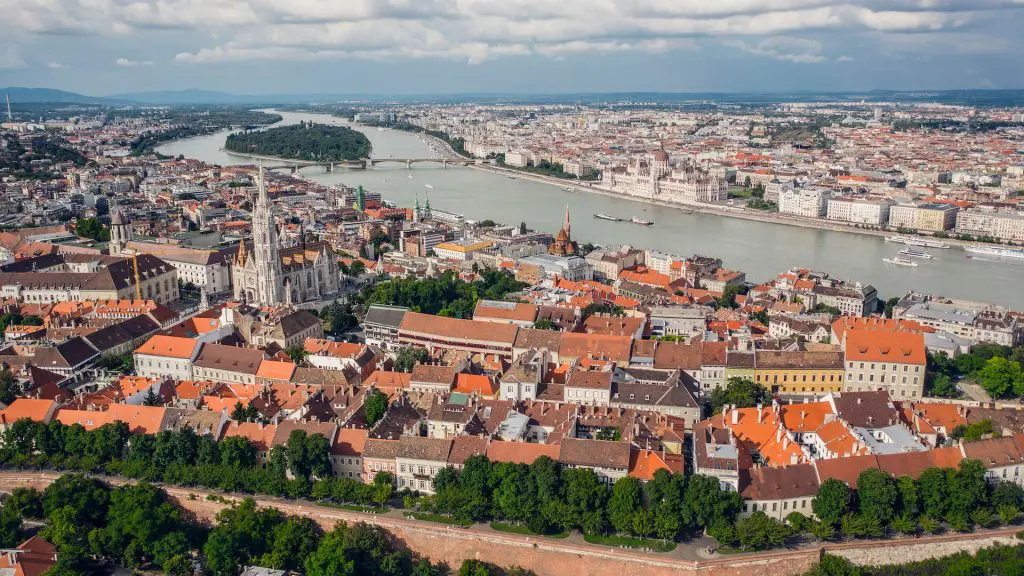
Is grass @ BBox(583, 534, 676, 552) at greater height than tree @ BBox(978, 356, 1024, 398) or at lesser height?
lesser

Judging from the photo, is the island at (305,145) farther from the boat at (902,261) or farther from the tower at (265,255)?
the tower at (265,255)

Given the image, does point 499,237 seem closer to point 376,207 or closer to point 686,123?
point 376,207

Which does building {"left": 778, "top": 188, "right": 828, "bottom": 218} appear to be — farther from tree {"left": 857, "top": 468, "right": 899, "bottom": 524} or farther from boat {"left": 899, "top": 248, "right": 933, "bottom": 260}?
tree {"left": 857, "top": 468, "right": 899, "bottom": 524}

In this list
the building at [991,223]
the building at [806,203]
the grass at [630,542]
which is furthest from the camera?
the building at [806,203]

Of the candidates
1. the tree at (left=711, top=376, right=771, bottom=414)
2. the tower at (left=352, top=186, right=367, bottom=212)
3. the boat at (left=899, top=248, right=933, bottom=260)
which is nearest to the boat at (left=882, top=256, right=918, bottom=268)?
the boat at (left=899, top=248, right=933, bottom=260)

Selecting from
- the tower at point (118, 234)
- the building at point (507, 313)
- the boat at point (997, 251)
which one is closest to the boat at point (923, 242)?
the boat at point (997, 251)

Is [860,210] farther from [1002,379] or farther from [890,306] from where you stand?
[1002,379]
